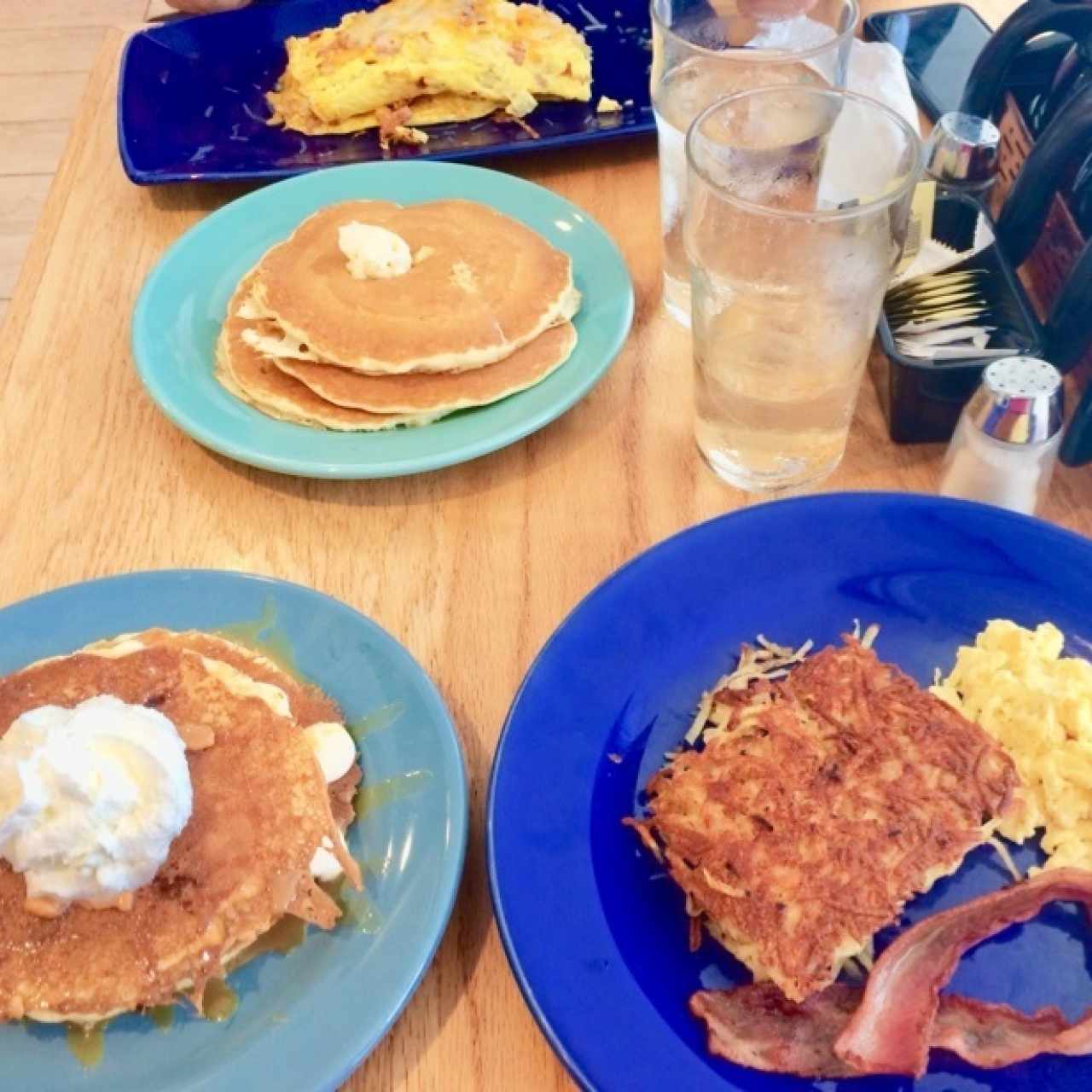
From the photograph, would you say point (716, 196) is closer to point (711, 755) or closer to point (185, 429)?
point (711, 755)

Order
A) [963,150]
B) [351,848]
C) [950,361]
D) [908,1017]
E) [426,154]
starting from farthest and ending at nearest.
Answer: [426,154]
[963,150]
[950,361]
[351,848]
[908,1017]

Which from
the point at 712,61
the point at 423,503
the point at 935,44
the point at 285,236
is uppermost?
the point at 712,61

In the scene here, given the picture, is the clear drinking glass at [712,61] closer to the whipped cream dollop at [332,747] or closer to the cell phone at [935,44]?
the cell phone at [935,44]

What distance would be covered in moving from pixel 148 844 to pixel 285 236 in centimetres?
83

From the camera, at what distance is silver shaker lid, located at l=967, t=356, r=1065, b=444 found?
866 mm

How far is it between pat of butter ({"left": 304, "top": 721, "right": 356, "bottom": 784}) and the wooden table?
0.37 ft

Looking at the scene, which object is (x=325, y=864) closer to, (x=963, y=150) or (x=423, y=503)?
(x=423, y=503)

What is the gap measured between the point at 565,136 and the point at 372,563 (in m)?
0.71

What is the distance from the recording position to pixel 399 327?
43.3 inches

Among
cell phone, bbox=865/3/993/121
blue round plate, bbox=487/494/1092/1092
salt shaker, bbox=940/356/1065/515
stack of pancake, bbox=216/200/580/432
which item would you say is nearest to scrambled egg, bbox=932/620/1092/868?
blue round plate, bbox=487/494/1092/1092

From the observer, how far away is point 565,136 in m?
1.43

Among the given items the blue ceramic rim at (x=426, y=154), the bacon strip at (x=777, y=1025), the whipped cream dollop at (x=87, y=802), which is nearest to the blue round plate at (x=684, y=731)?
the bacon strip at (x=777, y=1025)

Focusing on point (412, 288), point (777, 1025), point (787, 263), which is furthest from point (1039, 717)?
point (412, 288)

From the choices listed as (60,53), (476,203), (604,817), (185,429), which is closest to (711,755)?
(604,817)
